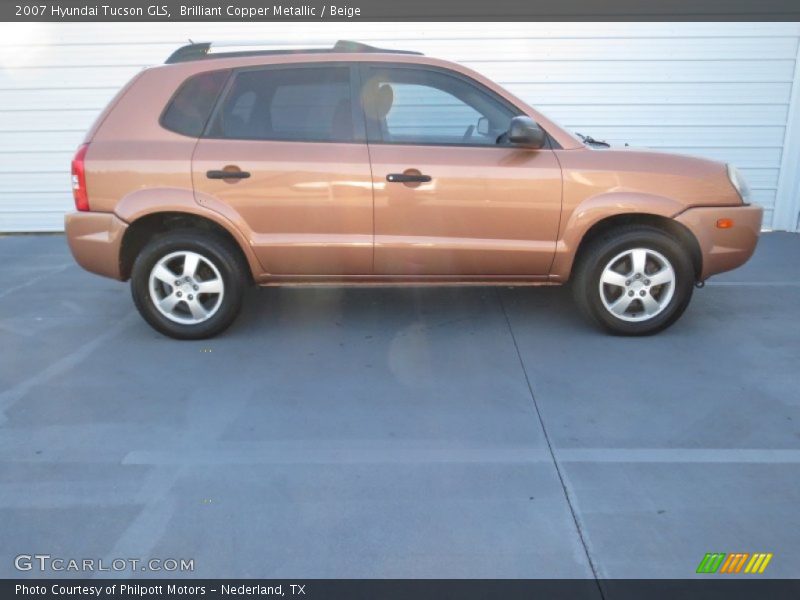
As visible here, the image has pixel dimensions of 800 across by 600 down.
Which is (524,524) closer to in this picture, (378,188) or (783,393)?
(783,393)

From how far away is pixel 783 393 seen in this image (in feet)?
12.5

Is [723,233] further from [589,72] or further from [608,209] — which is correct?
[589,72]

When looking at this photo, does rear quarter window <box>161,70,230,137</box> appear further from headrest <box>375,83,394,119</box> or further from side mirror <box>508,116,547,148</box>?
side mirror <box>508,116,547,148</box>

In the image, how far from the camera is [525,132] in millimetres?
4152

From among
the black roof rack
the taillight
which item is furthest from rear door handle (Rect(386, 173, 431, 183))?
the taillight

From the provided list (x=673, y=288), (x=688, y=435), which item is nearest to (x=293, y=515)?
(x=688, y=435)

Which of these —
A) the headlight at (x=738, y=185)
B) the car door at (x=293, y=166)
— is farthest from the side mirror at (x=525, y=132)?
the headlight at (x=738, y=185)

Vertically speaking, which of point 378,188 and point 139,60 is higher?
point 139,60

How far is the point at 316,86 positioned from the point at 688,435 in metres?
3.01

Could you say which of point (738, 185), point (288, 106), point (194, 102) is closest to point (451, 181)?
point (288, 106)

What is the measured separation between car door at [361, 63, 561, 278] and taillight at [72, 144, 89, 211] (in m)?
1.80
